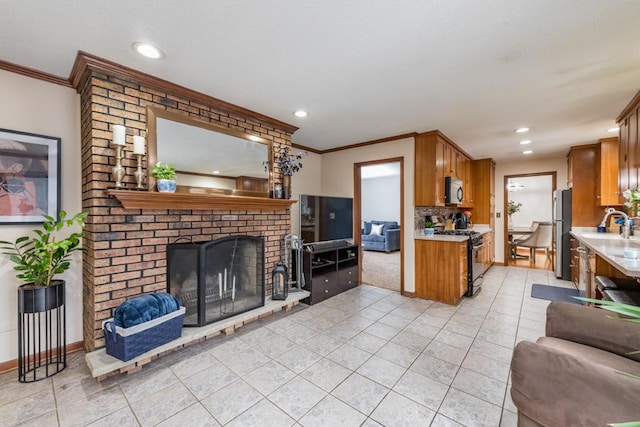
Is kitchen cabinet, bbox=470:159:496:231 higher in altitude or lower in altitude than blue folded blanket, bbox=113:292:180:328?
higher

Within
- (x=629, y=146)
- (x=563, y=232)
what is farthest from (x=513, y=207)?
(x=629, y=146)

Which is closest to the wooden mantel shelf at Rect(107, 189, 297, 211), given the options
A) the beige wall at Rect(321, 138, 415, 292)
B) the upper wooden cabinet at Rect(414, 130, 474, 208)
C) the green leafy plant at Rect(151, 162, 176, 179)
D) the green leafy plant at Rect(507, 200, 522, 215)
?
the green leafy plant at Rect(151, 162, 176, 179)

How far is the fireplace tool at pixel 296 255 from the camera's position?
3.53 m

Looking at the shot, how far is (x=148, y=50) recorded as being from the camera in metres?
1.92

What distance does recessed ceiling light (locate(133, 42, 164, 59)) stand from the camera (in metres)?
1.85

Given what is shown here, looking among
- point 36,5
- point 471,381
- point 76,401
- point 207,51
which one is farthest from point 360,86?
point 76,401

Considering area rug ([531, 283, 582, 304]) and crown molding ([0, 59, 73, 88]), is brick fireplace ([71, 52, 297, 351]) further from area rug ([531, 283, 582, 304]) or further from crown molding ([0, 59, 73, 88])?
area rug ([531, 283, 582, 304])

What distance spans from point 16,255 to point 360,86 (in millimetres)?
3042

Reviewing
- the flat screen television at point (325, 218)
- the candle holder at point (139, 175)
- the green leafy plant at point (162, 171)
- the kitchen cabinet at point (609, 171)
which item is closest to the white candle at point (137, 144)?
the candle holder at point (139, 175)

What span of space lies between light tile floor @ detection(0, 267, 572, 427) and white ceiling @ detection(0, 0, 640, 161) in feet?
7.83

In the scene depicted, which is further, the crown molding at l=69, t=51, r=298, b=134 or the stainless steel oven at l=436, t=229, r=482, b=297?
the stainless steel oven at l=436, t=229, r=482, b=297

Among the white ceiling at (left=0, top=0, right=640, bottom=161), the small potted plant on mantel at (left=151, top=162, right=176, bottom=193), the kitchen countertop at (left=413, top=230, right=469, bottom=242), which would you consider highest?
the white ceiling at (left=0, top=0, right=640, bottom=161)

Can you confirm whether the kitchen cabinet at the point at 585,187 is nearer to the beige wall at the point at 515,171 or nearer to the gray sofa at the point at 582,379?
the beige wall at the point at 515,171

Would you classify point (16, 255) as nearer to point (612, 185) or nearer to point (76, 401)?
point (76, 401)
